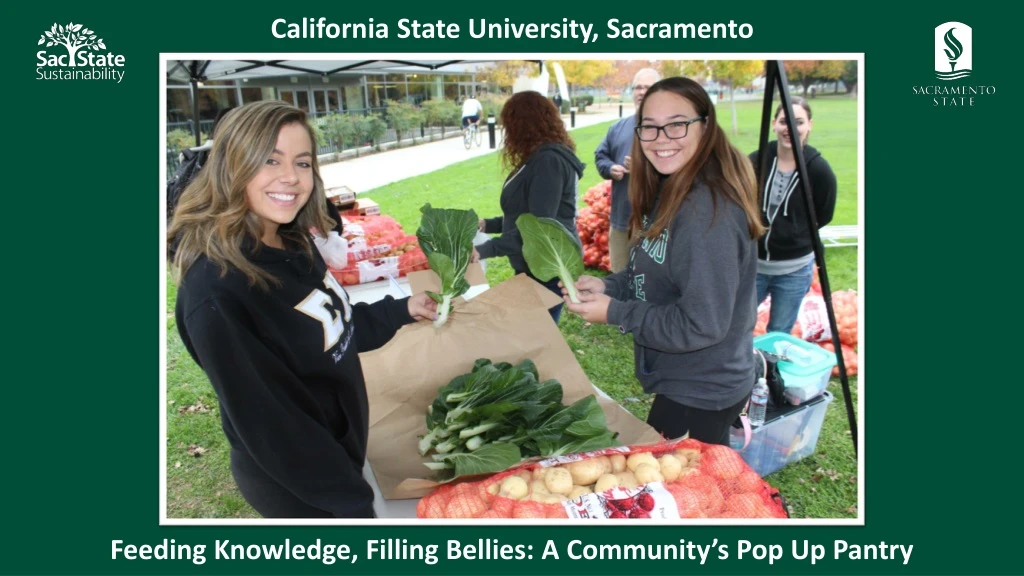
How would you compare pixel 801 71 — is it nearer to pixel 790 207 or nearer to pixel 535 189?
pixel 790 207

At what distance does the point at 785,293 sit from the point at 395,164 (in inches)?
377

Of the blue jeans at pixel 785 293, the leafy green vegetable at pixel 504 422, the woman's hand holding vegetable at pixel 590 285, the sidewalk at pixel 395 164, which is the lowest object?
the leafy green vegetable at pixel 504 422

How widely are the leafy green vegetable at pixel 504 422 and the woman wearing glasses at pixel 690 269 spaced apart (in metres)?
0.29

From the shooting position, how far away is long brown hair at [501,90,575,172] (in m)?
3.57

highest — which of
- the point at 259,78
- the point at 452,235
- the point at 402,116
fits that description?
the point at 402,116

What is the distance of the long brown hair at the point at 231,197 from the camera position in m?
1.54

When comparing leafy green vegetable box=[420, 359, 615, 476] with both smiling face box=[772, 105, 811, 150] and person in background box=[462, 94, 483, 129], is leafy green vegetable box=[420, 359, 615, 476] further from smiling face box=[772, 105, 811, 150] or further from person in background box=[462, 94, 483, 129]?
person in background box=[462, 94, 483, 129]

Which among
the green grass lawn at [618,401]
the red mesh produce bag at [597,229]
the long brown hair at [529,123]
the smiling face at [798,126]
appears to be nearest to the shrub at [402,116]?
the green grass lawn at [618,401]

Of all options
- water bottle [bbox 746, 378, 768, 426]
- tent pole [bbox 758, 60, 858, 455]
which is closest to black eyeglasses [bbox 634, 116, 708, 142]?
tent pole [bbox 758, 60, 858, 455]

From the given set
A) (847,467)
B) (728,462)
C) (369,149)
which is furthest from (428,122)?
(728,462)

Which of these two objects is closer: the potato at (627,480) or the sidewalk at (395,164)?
the potato at (627,480)

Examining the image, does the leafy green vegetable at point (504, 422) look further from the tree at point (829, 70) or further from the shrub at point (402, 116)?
the shrub at point (402, 116)

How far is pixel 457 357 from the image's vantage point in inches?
96.5
